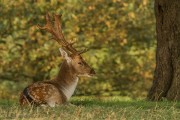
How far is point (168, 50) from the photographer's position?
13.1 metres

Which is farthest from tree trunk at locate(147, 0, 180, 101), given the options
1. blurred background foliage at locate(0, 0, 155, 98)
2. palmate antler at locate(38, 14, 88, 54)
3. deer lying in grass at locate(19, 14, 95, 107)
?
blurred background foliage at locate(0, 0, 155, 98)

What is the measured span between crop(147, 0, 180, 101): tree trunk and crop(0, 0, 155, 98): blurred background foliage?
27.1 feet

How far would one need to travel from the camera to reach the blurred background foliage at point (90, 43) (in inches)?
862

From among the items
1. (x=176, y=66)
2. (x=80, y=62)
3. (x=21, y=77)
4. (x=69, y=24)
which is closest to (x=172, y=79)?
(x=176, y=66)

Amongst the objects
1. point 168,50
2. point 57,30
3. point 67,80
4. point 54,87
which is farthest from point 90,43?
point 54,87

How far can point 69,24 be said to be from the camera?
22.2 metres

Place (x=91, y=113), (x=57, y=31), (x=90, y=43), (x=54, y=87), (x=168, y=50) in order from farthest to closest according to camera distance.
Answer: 1. (x=90, y=43)
2. (x=168, y=50)
3. (x=57, y=31)
4. (x=54, y=87)
5. (x=91, y=113)

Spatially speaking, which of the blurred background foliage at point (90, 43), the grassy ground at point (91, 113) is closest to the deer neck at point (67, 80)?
the grassy ground at point (91, 113)

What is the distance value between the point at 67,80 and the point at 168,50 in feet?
7.99

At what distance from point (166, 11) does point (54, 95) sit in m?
3.16

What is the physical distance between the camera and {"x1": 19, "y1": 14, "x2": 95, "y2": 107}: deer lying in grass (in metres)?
11.0

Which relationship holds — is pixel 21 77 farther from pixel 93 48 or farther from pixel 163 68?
pixel 163 68

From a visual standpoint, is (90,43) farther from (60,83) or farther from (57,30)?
(60,83)

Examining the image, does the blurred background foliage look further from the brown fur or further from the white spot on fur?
the white spot on fur
